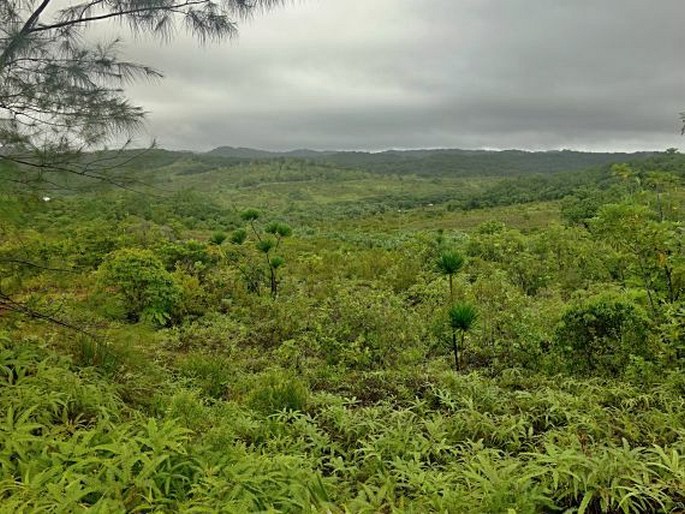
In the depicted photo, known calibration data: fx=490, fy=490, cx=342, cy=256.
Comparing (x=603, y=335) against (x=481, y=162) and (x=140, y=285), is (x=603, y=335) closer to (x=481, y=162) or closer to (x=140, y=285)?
(x=140, y=285)

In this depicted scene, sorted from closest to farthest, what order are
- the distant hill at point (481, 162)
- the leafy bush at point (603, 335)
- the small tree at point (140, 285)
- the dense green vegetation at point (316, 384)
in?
the dense green vegetation at point (316, 384), the leafy bush at point (603, 335), the small tree at point (140, 285), the distant hill at point (481, 162)

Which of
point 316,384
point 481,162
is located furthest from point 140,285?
point 481,162

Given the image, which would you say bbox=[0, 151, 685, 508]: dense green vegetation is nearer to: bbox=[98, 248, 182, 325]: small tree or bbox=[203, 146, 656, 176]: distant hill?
bbox=[98, 248, 182, 325]: small tree

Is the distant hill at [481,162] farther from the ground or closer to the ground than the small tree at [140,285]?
farther from the ground

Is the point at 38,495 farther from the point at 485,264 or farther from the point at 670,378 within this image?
the point at 485,264

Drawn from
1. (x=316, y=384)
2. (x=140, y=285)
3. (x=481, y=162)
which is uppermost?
→ (x=481, y=162)

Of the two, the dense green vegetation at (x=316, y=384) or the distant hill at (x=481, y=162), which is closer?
the dense green vegetation at (x=316, y=384)

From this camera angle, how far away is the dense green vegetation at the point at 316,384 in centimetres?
259

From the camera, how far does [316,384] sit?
5.27 metres

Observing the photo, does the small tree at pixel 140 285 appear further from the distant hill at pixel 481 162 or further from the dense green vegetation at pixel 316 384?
the distant hill at pixel 481 162

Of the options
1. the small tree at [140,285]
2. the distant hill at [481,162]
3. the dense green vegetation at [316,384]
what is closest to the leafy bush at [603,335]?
Answer: the dense green vegetation at [316,384]

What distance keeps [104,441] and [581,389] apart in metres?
3.93

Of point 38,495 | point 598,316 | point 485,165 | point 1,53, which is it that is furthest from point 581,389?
point 485,165

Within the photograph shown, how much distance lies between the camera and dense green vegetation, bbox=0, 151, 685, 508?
8.50 feet
